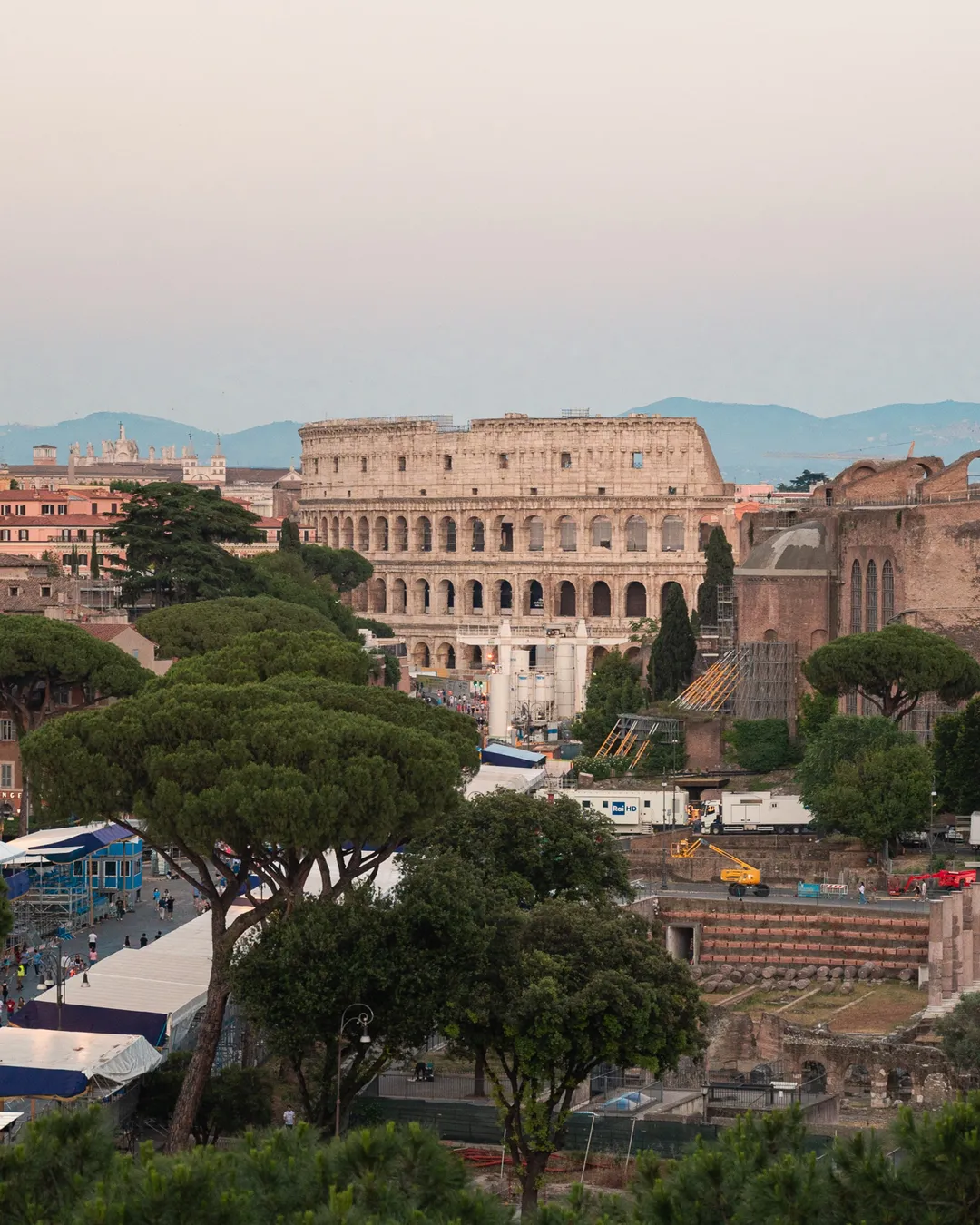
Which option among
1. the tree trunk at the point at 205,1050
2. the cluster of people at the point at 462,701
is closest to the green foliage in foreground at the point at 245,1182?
the tree trunk at the point at 205,1050

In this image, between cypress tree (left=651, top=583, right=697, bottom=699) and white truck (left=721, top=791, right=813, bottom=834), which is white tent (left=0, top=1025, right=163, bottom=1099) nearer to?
→ white truck (left=721, top=791, right=813, bottom=834)

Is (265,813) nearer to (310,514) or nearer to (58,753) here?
(58,753)

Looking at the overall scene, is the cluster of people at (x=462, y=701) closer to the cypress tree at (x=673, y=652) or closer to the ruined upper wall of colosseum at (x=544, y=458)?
the cypress tree at (x=673, y=652)

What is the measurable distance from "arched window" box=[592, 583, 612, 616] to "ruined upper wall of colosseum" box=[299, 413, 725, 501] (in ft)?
15.8

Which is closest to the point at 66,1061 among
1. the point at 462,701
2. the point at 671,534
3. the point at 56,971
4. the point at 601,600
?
the point at 56,971

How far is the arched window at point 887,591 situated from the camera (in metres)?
61.7

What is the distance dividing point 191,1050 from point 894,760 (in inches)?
804

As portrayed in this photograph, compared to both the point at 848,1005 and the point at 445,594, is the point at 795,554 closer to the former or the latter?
the point at 848,1005

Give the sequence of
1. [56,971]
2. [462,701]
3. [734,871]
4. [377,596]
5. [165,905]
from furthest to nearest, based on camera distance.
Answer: [377,596], [462,701], [734,871], [165,905], [56,971]

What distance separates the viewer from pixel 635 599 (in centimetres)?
11850

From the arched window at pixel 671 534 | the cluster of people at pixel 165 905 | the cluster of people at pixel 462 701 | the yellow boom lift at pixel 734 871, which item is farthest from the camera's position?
the arched window at pixel 671 534

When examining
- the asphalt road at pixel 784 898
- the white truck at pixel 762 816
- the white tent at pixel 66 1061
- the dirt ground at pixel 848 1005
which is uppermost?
the white truck at pixel 762 816

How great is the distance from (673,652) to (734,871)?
2485cm

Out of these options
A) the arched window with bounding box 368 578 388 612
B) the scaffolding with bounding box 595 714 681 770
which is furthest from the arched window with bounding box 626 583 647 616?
the scaffolding with bounding box 595 714 681 770
